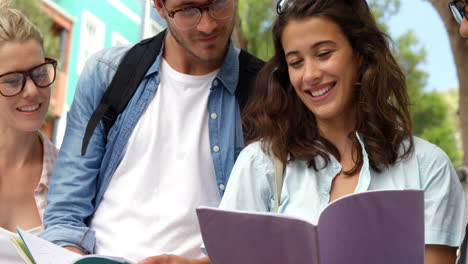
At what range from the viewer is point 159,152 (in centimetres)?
236

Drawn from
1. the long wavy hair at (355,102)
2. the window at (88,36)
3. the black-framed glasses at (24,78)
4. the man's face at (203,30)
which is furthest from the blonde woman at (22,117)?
the window at (88,36)

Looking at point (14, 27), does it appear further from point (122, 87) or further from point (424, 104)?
point (424, 104)

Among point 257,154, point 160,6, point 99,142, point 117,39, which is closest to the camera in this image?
point 257,154

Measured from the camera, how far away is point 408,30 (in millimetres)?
11797

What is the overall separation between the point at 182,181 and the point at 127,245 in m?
0.29

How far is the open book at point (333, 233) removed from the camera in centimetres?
149

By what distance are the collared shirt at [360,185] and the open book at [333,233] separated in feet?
1.20

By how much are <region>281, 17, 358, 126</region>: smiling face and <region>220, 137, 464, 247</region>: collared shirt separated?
0.17 meters

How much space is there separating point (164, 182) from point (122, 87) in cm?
38

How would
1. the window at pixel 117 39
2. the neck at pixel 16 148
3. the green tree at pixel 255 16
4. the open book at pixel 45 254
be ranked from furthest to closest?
the green tree at pixel 255 16 < the window at pixel 117 39 < the neck at pixel 16 148 < the open book at pixel 45 254

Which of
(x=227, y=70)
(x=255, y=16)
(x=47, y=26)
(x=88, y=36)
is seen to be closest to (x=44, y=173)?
(x=227, y=70)

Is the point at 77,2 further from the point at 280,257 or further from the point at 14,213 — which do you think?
the point at 280,257

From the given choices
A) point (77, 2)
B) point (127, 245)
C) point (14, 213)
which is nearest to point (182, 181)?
point (127, 245)

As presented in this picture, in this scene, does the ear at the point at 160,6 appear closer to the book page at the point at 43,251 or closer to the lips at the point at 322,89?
the lips at the point at 322,89
